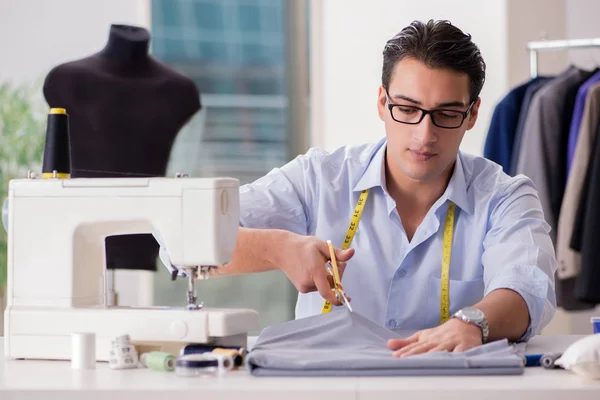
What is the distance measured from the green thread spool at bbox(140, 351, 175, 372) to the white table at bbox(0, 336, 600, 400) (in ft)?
0.16

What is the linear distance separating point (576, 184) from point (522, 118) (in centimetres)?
39

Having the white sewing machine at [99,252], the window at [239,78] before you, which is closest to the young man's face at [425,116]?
the white sewing machine at [99,252]

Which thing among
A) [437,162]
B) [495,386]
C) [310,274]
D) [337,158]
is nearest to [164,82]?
[337,158]

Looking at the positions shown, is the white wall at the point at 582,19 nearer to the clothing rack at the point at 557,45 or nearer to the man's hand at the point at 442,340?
the clothing rack at the point at 557,45

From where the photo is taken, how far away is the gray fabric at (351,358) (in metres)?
1.52

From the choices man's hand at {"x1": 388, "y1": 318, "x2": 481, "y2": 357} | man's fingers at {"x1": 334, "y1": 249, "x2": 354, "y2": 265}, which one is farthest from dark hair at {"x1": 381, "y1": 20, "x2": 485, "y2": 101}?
man's hand at {"x1": 388, "y1": 318, "x2": 481, "y2": 357}

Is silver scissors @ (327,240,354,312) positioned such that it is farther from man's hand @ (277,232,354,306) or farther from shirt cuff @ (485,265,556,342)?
shirt cuff @ (485,265,556,342)

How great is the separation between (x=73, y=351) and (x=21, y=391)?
254mm

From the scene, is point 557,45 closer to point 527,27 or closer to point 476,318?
point 527,27

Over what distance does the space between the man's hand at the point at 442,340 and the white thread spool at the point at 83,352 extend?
0.53 m

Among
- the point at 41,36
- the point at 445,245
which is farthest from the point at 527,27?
the point at 41,36

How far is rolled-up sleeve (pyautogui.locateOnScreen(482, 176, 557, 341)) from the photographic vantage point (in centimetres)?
199

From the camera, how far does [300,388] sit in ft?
4.65

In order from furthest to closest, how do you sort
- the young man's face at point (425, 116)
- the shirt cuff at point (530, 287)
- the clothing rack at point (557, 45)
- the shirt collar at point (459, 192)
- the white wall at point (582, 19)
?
the white wall at point (582, 19)
the clothing rack at point (557, 45)
the shirt collar at point (459, 192)
the young man's face at point (425, 116)
the shirt cuff at point (530, 287)
